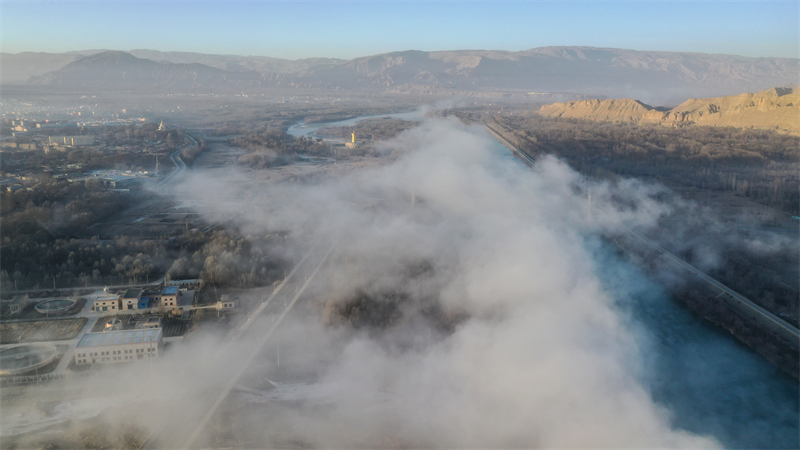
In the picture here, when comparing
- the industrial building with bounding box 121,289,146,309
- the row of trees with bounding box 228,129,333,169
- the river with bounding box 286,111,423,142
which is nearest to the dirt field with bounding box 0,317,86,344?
the industrial building with bounding box 121,289,146,309

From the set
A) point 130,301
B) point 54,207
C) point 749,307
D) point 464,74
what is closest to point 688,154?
point 749,307

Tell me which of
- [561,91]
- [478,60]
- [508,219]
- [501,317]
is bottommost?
[501,317]

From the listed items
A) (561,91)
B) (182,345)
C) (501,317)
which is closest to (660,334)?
(501,317)

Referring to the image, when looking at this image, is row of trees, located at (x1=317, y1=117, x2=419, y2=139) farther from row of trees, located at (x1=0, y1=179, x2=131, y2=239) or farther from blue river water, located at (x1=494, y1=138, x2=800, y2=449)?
blue river water, located at (x1=494, y1=138, x2=800, y2=449)

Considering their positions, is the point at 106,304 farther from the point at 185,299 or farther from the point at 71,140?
the point at 71,140

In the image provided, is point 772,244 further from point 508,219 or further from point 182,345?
point 182,345

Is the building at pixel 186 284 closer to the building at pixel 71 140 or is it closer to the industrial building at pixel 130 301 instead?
the industrial building at pixel 130 301

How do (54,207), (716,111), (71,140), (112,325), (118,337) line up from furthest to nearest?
(716,111) < (71,140) < (54,207) < (112,325) < (118,337)
